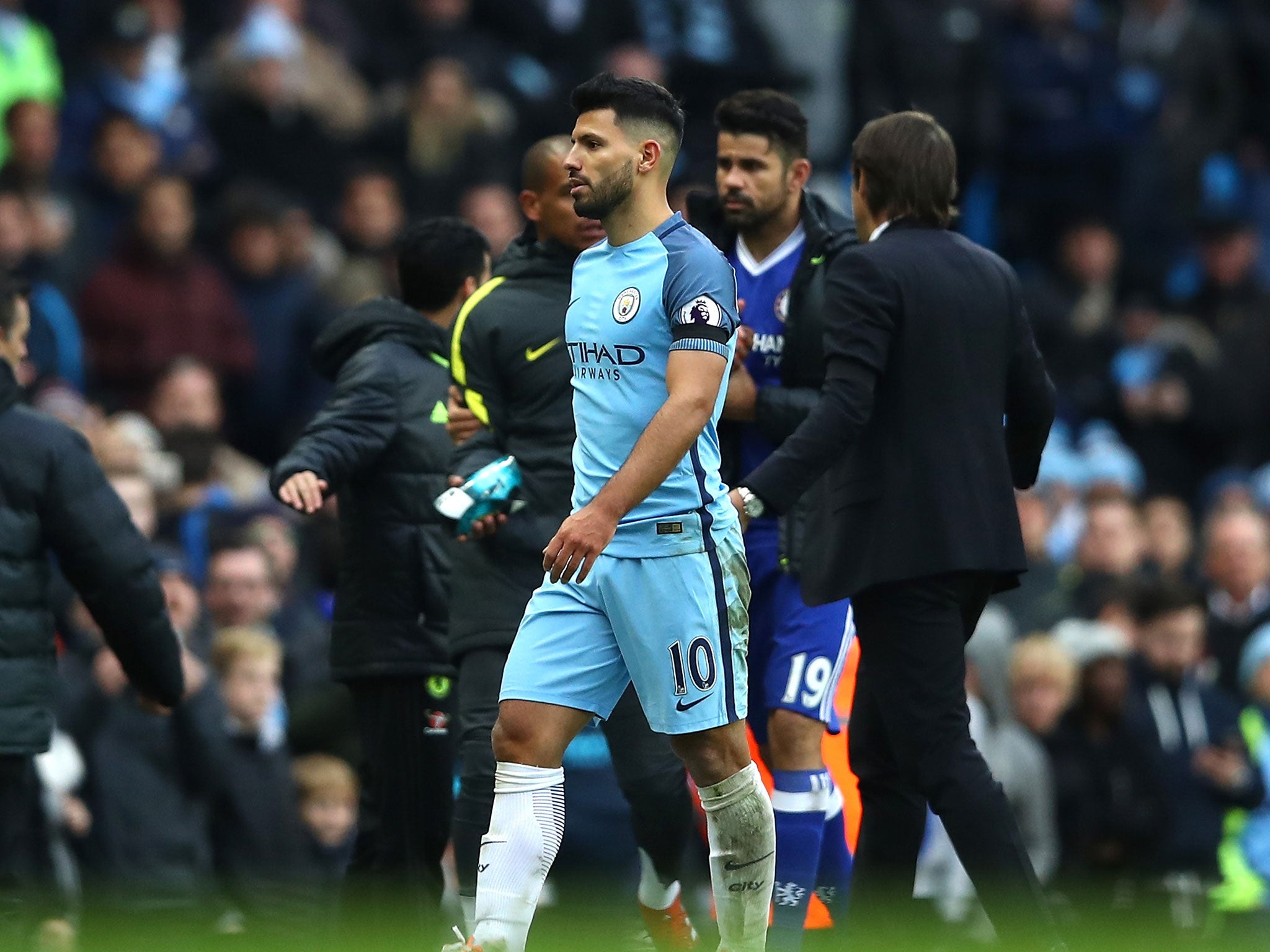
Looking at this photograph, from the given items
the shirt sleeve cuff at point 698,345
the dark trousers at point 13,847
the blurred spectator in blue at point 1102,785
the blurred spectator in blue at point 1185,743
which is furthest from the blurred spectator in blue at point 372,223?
the shirt sleeve cuff at point 698,345

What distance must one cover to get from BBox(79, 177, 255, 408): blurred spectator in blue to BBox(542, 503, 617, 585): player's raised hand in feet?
23.6

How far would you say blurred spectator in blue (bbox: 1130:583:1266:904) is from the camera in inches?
449

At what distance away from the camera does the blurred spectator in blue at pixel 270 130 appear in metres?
14.2

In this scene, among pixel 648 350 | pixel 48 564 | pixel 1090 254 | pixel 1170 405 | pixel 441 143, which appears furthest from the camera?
pixel 1090 254

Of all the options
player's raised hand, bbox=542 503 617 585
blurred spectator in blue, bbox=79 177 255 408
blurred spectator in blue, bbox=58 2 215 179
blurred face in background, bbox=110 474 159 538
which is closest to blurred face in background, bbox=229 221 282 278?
blurred spectator in blue, bbox=79 177 255 408

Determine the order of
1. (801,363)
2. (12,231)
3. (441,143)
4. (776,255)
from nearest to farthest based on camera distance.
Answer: (801,363) → (776,255) → (12,231) → (441,143)

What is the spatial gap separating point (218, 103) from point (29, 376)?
9.92 feet

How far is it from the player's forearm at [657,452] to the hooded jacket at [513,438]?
4.12ft

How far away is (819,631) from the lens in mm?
7477

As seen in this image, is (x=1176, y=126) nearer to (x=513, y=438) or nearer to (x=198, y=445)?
(x=198, y=445)

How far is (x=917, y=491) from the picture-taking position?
670cm

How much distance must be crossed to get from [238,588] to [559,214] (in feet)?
12.6

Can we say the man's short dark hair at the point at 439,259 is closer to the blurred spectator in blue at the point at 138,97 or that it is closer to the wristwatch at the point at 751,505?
the wristwatch at the point at 751,505

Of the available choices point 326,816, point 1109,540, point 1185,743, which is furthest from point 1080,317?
point 326,816
